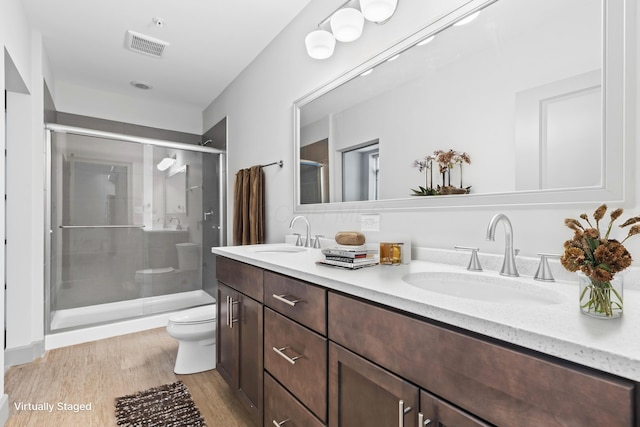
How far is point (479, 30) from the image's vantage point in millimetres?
1221

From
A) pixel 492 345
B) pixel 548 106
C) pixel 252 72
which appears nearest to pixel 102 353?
pixel 252 72

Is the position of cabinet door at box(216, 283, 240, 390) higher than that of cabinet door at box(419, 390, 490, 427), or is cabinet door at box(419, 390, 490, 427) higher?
cabinet door at box(419, 390, 490, 427)

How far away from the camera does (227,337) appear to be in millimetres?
1802

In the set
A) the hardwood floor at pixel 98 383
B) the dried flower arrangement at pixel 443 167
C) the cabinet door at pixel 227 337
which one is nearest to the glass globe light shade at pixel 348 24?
the dried flower arrangement at pixel 443 167

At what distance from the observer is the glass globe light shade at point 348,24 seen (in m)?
1.66

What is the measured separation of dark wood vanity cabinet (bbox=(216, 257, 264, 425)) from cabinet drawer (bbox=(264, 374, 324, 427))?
6 centimetres

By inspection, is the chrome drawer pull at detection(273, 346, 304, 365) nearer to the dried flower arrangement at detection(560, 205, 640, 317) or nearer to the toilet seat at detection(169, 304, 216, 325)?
the dried flower arrangement at detection(560, 205, 640, 317)

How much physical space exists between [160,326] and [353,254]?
2.72 metres

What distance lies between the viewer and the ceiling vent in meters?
2.47

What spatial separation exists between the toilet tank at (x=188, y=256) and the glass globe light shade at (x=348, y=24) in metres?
2.89

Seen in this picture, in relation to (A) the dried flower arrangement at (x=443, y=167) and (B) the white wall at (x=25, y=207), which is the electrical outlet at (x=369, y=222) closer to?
(A) the dried flower arrangement at (x=443, y=167)

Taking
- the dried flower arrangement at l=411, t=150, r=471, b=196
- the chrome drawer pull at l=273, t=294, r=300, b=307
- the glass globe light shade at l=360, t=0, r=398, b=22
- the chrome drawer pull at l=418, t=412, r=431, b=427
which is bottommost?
the chrome drawer pull at l=418, t=412, r=431, b=427

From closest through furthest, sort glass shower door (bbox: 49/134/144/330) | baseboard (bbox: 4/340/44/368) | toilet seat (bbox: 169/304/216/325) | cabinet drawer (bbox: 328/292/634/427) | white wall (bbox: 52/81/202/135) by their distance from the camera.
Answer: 1. cabinet drawer (bbox: 328/292/634/427)
2. toilet seat (bbox: 169/304/216/325)
3. baseboard (bbox: 4/340/44/368)
4. glass shower door (bbox: 49/134/144/330)
5. white wall (bbox: 52/81/202/135)

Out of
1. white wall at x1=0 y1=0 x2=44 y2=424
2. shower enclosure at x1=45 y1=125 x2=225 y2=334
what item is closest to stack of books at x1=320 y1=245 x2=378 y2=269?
white wall at x1=0 y1=0 x2=44 y2=424
